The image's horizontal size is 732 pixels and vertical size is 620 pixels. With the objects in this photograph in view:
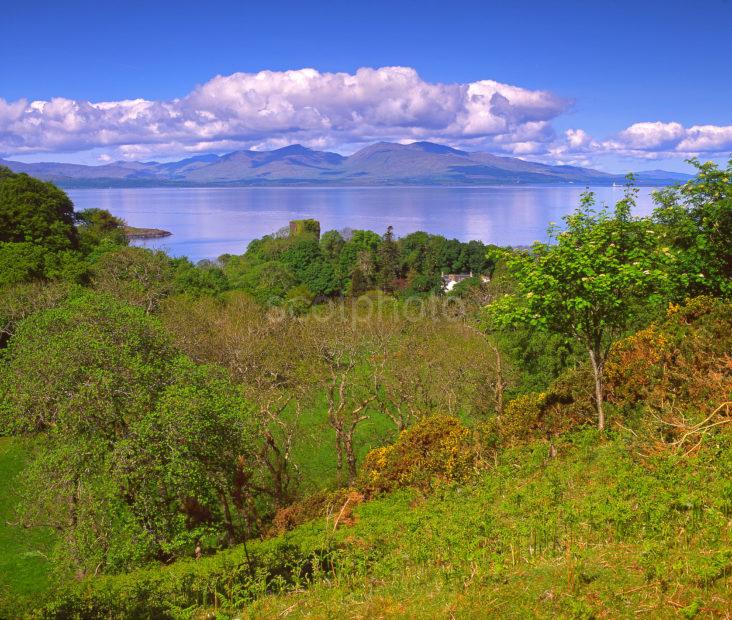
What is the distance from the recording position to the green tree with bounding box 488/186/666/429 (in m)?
10.0

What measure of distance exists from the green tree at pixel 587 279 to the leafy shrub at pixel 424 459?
9.49ft

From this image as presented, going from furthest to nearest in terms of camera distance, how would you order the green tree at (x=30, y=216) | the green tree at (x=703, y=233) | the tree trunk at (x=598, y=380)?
the green tree at (x=30, y=216)
the green tree at (x=703, y=233)
the tree trunk at (x=598, y=380)

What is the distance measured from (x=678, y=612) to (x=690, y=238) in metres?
13.3

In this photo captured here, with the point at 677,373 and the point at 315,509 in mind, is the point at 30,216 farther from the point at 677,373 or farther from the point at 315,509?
the point at 677,373

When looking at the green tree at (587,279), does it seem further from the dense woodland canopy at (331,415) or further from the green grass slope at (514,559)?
the green grass slope at (514,559)

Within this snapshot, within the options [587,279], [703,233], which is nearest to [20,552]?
[587,279]

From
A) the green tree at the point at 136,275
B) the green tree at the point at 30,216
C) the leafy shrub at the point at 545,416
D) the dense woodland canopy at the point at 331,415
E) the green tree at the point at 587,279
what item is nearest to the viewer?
the dense woodland canopy at the point at 331,415

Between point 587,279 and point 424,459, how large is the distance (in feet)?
Result: 17.2

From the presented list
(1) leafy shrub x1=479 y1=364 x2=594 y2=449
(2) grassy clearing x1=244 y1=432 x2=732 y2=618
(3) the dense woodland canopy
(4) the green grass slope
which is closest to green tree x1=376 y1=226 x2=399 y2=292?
(3) the dense woodland canopy

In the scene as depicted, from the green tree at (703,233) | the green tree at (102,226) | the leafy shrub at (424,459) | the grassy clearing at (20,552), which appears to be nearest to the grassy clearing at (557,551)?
the leafy shrub at (424,459)

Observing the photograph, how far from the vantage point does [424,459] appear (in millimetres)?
12602

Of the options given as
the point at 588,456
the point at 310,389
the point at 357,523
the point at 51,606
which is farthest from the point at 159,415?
the point at 310,389

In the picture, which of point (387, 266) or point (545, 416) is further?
point (387, 266)

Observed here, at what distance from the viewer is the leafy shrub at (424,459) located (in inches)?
469
